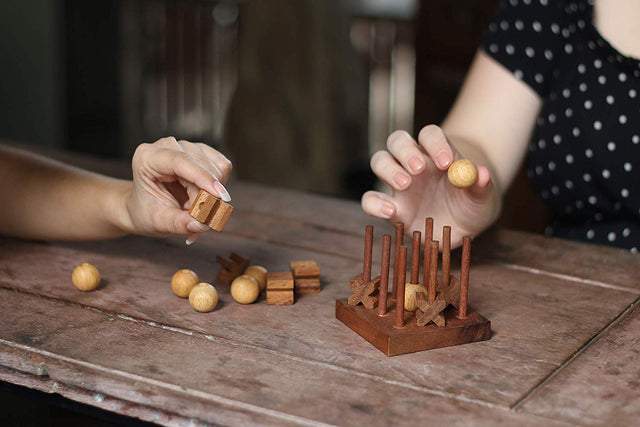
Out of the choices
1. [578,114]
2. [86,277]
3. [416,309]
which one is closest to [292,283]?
[416,309]

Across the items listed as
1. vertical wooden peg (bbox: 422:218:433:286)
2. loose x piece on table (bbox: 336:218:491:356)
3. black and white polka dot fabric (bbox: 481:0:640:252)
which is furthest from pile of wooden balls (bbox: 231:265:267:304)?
black and white polka dot fabric (bbox: 481:0:640:252)

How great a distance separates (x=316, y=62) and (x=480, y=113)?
2046 millimetres

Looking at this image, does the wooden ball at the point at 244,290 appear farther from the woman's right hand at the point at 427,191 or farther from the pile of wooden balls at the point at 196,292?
the woman's right hand at the point at 427,191

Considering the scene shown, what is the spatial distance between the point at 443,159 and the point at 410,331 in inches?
10.4

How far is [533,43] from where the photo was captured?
1.43 meters

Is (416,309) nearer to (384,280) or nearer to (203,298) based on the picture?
(384,280)

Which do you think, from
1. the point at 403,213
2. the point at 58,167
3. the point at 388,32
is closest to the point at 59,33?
the point at 388,32

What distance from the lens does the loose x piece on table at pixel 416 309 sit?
0.86 metres

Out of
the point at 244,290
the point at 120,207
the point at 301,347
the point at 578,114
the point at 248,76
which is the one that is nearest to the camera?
the point at 301,347

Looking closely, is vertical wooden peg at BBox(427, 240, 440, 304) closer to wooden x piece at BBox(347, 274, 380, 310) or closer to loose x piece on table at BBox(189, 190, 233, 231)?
wooden x piece at BBox(347, 274, 380, 310)

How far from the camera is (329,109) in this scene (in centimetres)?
345

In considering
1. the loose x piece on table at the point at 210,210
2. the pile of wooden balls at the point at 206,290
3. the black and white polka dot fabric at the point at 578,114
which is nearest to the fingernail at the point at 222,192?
the loose x piece on table at the point at 210,210

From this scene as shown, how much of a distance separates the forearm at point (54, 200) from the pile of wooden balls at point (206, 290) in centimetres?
15

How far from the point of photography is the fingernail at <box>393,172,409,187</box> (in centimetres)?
103
